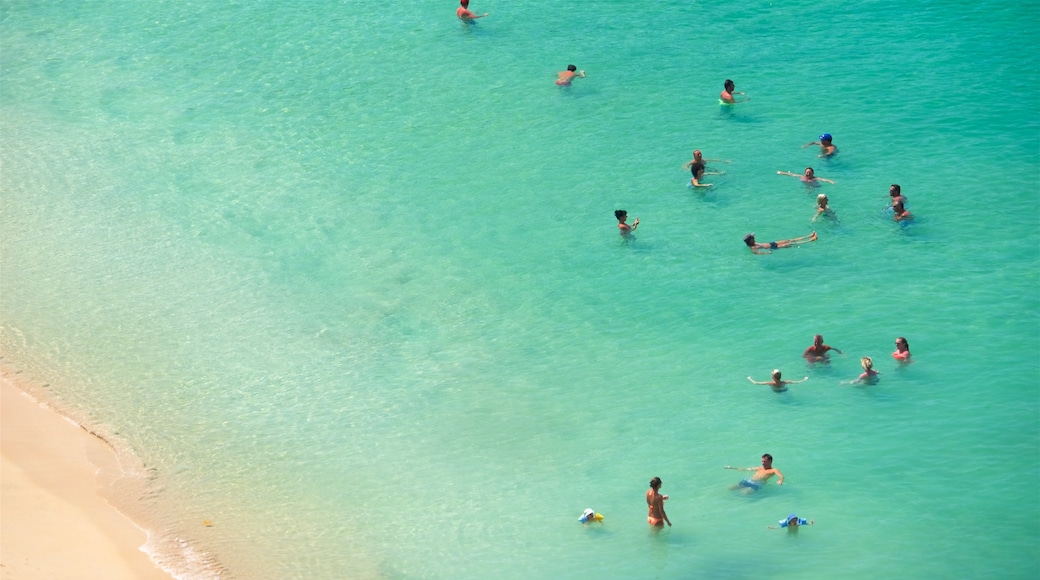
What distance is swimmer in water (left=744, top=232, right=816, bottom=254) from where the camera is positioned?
26859mm

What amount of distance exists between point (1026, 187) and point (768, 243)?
19.4ft

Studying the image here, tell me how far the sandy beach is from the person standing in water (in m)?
7.69

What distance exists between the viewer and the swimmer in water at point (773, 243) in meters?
26.9

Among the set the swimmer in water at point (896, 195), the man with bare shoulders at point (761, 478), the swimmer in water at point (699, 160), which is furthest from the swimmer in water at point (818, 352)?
the swimmer in water at point (699, 160)

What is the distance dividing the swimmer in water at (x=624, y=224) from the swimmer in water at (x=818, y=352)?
5.28m

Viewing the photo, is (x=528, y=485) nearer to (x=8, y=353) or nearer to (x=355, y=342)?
(x=355, y=342)

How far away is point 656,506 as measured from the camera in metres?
20.7

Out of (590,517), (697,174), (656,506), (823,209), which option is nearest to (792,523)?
(656,506)

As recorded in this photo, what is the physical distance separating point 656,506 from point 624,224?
8.53m

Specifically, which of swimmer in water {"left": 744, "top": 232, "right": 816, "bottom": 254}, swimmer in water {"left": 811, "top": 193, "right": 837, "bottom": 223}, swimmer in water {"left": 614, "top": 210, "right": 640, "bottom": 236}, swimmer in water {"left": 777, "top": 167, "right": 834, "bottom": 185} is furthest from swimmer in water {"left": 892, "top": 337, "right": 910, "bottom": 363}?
swimmer in water {"left": 614, "top": 210, "right": 640, "bottom": 236}

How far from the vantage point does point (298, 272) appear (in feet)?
90.7

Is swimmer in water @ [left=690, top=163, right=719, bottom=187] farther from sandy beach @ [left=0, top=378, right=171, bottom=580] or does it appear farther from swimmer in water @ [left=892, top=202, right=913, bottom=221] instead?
sandy beach @ [left=0, top=378, right=171, bottom=580]

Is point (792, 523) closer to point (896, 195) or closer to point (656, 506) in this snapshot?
point (656, 506)

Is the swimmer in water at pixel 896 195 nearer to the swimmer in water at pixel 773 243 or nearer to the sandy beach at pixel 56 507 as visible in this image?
the swimmer in water at pixel 773 243
